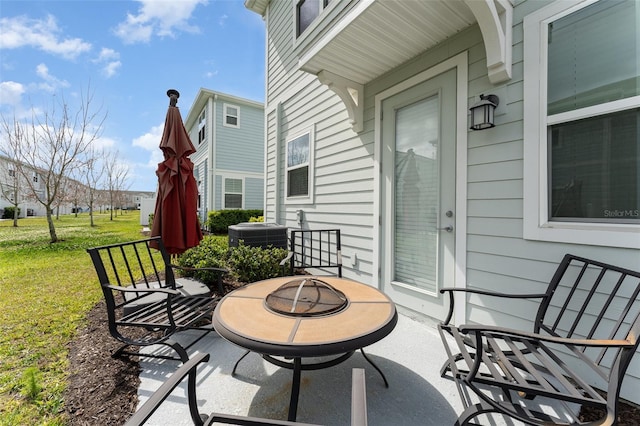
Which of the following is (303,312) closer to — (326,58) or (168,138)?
(168,138)

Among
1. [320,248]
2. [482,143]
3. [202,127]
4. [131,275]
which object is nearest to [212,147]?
[202,127]

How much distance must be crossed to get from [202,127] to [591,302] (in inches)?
566

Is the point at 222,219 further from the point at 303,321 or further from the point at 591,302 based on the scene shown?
the point at 591,302

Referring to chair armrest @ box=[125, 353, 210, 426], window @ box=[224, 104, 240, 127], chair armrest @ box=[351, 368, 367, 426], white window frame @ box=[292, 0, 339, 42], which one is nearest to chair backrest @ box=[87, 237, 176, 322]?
chair armrest @ box=[125, 353, 210, 426]

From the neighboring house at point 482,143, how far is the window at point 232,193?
9.18m

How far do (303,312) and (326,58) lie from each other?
9.32ft

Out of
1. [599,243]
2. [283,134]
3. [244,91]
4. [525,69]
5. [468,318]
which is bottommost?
[468,318]

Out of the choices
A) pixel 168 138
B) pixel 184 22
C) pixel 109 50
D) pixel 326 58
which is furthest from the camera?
pixel 109 50

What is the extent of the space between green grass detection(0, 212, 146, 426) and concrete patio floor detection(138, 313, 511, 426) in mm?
572

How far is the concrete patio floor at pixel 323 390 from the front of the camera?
5.47ft

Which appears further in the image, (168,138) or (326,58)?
(326,58)

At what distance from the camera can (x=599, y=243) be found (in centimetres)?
188

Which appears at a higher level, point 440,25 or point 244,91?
point 244,91

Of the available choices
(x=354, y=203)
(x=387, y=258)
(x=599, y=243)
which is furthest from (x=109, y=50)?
(x=599, y=243)
